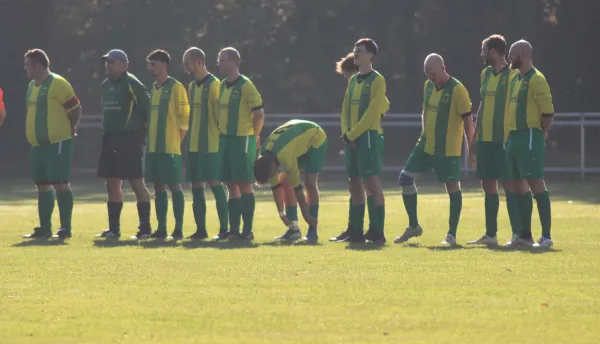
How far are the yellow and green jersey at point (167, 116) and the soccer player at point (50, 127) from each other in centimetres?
80

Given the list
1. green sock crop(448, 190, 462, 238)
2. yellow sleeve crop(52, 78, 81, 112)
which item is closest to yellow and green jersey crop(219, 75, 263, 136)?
yellow sleeve crop(52, 78, 81, 112)

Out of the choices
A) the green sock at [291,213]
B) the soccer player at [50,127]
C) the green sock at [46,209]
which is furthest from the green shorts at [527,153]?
the green sock at [46,209]

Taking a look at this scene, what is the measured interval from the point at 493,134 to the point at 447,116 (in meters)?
0.49

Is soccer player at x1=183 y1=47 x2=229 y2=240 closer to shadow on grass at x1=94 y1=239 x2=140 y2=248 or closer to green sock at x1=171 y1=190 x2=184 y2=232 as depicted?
green sock at x1=171 y1=190 x2=184 y2=232

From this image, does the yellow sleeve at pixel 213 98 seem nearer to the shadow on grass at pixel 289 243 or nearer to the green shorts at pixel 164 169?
the green shorts at pixel 164 169

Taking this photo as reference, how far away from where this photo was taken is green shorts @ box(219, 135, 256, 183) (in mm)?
15453

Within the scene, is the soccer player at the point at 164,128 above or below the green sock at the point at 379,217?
above

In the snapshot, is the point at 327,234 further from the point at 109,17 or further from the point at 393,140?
the point at 109,17

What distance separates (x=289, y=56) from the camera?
41844mm

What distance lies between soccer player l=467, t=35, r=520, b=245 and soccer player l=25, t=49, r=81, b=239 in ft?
14.1

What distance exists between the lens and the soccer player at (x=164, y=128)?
622 inches

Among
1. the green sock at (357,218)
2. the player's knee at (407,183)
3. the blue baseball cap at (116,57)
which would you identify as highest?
the blue baseball cap at (116,57)

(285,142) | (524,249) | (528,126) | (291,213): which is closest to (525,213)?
(524,249)

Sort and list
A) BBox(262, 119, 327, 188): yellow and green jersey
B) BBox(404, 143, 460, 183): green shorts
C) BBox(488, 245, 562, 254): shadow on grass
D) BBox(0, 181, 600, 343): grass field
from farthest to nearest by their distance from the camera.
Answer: BBox(262, 119, 327, 188): yellow and green jersey, BBox(404, 143, 460, 183): green shorts, BBox(488, 245, 562, 254): shadow on grass, BBox(0, 181, 600, 343): grass field
